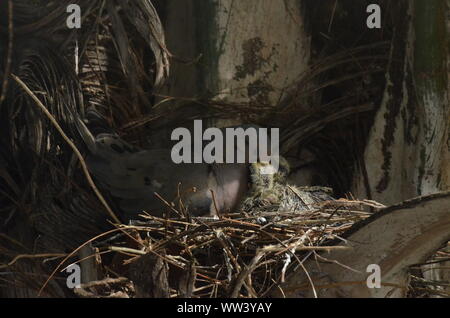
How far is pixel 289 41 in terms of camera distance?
3.47 m

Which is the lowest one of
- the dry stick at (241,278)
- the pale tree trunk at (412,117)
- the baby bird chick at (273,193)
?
the dry stick at (241,278)

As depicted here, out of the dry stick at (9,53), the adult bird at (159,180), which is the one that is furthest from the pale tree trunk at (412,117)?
the dry stick at (9,53)

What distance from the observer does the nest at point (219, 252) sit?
7.78 ft

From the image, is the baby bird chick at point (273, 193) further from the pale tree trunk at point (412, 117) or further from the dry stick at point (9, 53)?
the dry stick at point (9, 53)

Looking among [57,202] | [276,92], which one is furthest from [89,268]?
[276,92]

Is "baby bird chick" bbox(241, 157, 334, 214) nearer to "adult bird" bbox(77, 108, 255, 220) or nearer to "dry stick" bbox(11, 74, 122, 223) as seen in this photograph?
"adult bird" bbox(77, 108, 255, 220)

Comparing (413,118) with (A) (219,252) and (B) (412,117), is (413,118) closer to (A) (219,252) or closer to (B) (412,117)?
(B) (412,117)

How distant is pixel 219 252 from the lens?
2629 millimetres

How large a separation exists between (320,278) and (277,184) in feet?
2.26

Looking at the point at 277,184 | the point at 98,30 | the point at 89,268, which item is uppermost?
the point at 98,30

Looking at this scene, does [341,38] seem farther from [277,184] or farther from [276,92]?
[277,184]

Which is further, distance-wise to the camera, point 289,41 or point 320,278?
point 289,41

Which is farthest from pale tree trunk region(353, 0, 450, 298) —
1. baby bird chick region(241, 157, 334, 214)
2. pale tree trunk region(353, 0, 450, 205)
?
baby bird chick region(241, 157, 334, 214)

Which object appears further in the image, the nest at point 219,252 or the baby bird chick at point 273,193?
the baby bird chick at point 273,193
